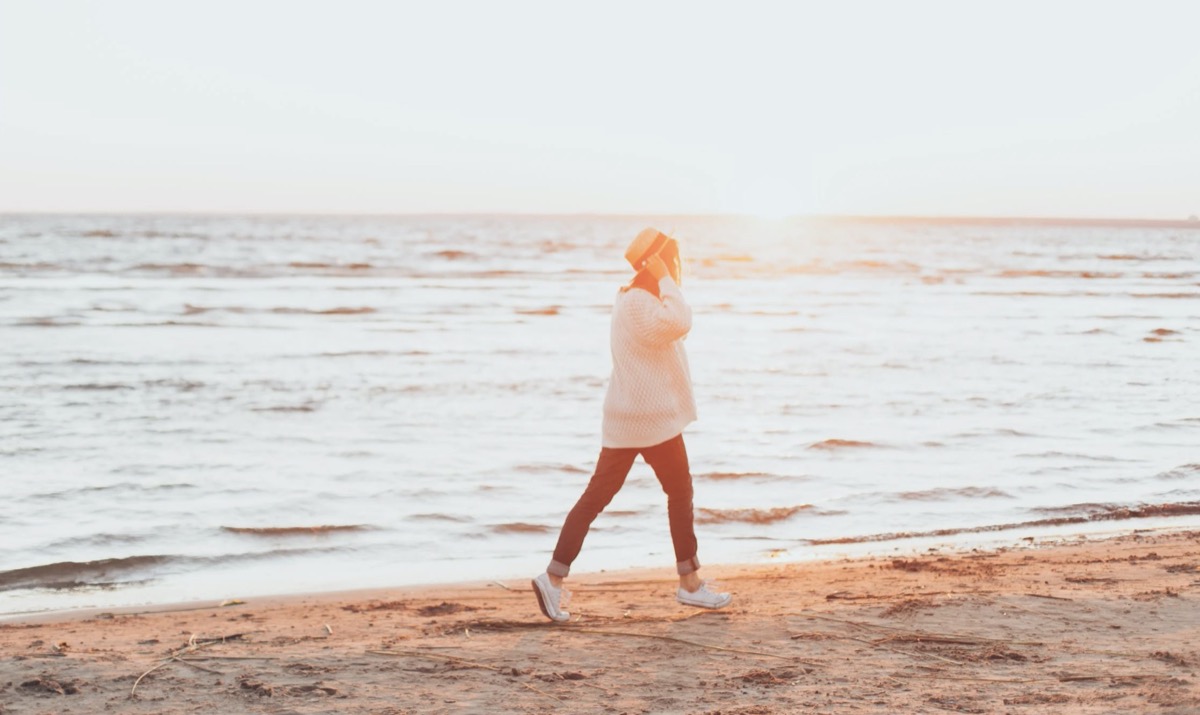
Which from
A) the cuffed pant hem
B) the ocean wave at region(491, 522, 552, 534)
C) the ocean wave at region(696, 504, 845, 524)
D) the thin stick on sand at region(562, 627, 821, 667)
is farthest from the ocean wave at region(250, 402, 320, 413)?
the thin stick on sand at region(562, 627, 821, 667)

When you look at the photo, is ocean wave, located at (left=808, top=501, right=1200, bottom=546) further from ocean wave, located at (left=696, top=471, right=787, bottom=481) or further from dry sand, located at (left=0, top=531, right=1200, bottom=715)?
ocean wave, located at (left=696, top=471, right=787, bottom=481)

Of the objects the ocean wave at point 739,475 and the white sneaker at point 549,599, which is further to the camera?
the ocean wave at point 739,475

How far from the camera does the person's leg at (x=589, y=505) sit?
5328 mm

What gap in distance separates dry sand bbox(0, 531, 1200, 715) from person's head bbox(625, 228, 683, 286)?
5.46 feet

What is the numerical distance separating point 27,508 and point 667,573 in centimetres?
472

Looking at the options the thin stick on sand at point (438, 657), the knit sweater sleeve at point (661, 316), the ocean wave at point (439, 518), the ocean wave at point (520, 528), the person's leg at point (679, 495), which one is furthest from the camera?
the ocean wave at point (439, 518)

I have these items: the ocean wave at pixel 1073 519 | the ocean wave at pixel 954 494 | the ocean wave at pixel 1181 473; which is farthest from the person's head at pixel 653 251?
the ocean wave at pixel 1181 473

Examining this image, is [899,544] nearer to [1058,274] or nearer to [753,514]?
[753,514]

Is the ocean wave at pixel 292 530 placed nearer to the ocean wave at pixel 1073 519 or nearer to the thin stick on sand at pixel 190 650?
the thin stick on sand at pixel 190 650

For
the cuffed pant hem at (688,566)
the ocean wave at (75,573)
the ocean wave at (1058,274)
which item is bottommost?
the ocean wave at (1058,274)

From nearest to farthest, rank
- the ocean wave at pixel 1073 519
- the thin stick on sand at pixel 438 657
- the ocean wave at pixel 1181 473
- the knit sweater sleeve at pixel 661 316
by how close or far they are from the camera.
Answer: the thin stick on sand at pixel 438 657 → the knit sweater sleeve at pixel 661 316 → the ocean wave at pixel 1073 519 → the ocean wave at pixel 1181 473

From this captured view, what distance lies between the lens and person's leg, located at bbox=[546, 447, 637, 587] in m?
5.33

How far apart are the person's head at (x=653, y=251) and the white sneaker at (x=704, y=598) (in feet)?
5.01

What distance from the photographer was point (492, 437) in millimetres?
10828
